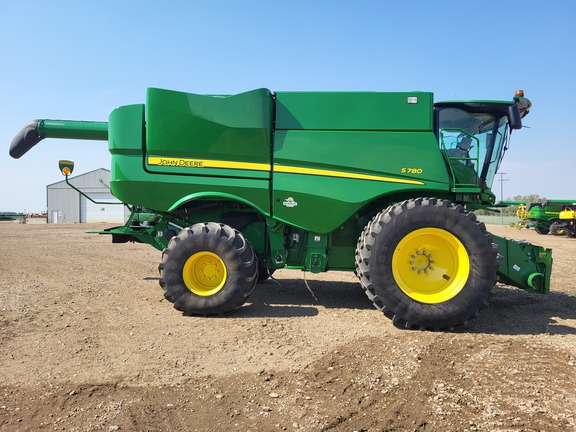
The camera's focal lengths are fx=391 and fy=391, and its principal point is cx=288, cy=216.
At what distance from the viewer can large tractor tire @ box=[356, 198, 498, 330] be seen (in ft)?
15.3

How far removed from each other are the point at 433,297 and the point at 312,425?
2.78 m

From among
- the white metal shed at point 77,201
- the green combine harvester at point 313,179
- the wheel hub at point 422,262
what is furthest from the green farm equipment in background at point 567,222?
the white metal shed at point 77,201

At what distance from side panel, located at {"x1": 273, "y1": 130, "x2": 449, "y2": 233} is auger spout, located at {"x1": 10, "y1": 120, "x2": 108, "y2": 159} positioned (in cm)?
334

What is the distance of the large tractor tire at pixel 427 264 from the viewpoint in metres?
4.66

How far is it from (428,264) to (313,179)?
1.86 meters

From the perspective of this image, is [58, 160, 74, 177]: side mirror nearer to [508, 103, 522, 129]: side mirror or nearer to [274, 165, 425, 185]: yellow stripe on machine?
[274, 165, 425, 185]: yellow stripe on machine

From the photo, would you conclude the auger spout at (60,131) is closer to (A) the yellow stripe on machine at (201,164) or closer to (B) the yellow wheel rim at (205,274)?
(A) the yellow stripe on machine at (201,164)

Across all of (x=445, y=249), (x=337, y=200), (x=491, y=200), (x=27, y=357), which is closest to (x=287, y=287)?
(x=337, y=200)

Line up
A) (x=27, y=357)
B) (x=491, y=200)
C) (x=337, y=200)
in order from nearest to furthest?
(x=27, y=357) → (x=337, y=200) → (x=491, y=200)

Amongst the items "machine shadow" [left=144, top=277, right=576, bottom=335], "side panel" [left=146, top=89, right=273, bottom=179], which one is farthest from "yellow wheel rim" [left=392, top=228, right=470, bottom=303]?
"side panel" [left=146, top=89, right=273, bottom=179]

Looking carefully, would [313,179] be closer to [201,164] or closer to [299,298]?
[201,164]

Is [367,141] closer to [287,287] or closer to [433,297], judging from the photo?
[433,297]

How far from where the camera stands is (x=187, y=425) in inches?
104

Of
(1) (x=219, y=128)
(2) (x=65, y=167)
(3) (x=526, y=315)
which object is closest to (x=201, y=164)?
(1) (x=219, y=128)
